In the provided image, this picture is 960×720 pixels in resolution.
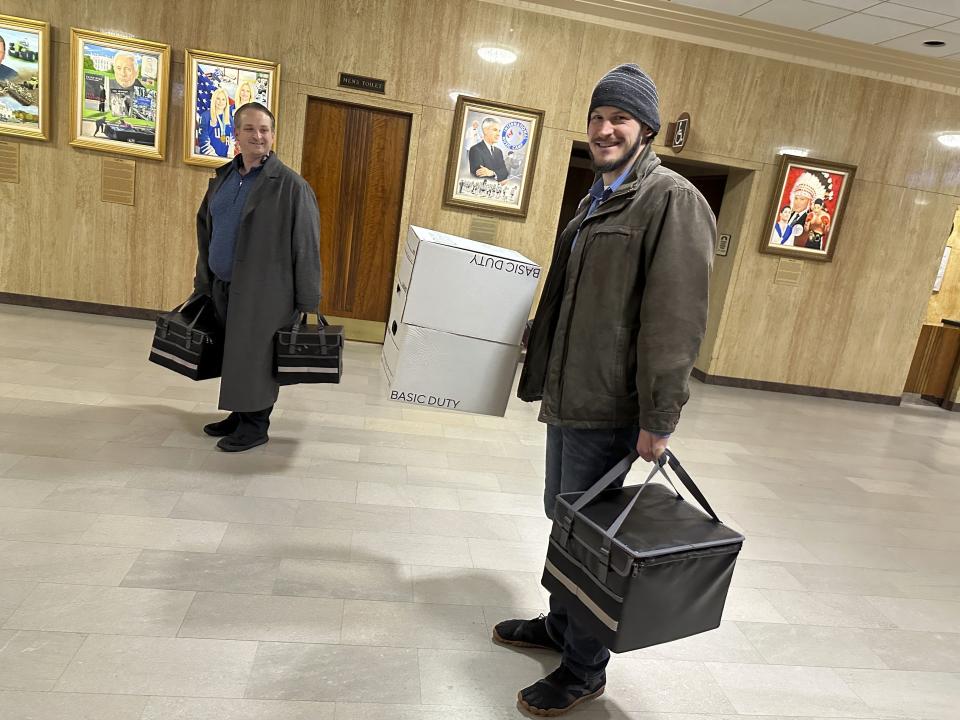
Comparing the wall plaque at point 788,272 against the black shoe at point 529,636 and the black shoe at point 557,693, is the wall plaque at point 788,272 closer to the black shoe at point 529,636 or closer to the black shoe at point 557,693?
the black shoe at point 529,636

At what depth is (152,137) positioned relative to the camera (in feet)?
18.9

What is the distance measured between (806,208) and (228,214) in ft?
18.5

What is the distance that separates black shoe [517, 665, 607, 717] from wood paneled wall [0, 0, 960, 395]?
190 inches

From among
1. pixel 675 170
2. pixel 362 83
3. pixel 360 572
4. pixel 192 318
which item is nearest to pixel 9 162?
pixel 362 83

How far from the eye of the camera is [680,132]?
618 cm

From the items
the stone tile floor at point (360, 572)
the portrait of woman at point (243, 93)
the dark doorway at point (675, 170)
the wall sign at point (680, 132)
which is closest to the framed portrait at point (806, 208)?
the dark doorway at point (675, 170)

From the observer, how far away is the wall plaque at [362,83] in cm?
583

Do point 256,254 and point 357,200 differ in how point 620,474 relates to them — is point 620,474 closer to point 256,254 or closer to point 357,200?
point 256,254

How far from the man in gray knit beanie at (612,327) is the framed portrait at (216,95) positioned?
4.69 m

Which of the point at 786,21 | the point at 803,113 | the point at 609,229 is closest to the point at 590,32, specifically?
the point at 786,21

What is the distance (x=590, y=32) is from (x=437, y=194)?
200 centimetres

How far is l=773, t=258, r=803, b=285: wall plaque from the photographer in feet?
22.3

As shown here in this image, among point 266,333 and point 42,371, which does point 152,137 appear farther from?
point 266,333

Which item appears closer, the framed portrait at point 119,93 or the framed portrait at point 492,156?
the framed portrait at point 119,93
